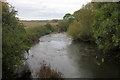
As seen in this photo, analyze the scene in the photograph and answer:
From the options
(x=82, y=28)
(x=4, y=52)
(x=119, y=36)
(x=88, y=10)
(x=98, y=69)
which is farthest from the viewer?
(x=82, y=28)

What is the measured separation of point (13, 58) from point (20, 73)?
326cm

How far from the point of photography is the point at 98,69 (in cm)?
1230

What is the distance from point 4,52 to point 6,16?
162 inches

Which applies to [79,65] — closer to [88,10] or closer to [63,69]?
[63,69]

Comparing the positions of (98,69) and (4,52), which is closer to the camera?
(4,52)

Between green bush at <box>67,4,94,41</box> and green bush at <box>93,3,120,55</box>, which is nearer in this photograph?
green bush at <box>93,3,120,55</box>

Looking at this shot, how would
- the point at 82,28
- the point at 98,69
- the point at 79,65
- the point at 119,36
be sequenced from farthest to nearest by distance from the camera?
the point at 82,28
the point at 79,65
the point at 98,69
the point at 119,36

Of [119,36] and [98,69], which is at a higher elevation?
[119,36]

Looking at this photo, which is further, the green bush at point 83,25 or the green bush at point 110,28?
the green bush at point 83,25

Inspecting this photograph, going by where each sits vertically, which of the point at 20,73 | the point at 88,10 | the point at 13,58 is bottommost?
the point at 20,73

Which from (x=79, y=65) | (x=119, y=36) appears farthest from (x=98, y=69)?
Result: (x=119, y=36)

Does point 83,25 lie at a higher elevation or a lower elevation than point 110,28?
higher

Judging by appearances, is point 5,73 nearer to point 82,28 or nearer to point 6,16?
point 6,16

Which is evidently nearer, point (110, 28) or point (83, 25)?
point (110, 28)
